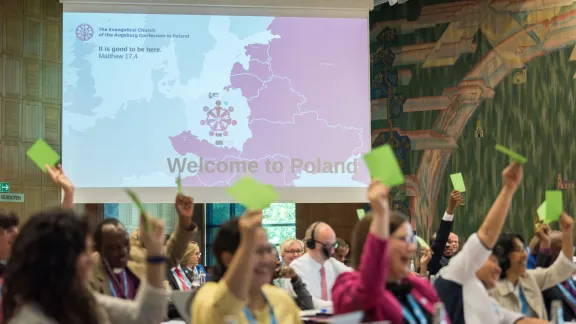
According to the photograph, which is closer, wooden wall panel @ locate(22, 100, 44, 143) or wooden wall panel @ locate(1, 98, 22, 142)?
wooden wall panel @ locate(1, 98, 22, 142)

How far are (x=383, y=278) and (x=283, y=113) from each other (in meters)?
5.76

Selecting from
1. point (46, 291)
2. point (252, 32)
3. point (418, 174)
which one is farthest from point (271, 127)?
point (46, 291)

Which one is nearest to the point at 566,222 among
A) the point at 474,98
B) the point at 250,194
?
the point at 250,194

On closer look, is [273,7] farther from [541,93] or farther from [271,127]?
[541,93]

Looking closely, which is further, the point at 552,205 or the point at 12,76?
the point at 12,76

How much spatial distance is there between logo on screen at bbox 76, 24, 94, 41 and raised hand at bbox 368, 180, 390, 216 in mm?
6067

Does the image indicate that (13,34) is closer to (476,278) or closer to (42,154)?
(42,154)

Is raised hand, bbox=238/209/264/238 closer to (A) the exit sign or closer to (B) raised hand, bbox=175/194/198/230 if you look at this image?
(B) raised hand, bbox=175/194/198/230

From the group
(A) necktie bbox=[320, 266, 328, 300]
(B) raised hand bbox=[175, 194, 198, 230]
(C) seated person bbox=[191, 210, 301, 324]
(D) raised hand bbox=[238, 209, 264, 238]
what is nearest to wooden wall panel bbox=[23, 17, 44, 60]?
(A) necktie bbox=[320, 266, 328, 300]

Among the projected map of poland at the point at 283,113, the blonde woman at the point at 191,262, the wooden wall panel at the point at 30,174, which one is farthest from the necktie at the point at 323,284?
the wooden wall panel at the point at 30,174

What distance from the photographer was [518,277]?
391 centimetres

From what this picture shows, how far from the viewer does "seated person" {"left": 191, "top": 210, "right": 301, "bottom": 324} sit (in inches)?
90.4

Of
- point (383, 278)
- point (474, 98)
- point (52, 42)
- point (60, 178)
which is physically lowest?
point (383, 278)

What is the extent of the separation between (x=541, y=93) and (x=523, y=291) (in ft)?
19.3
